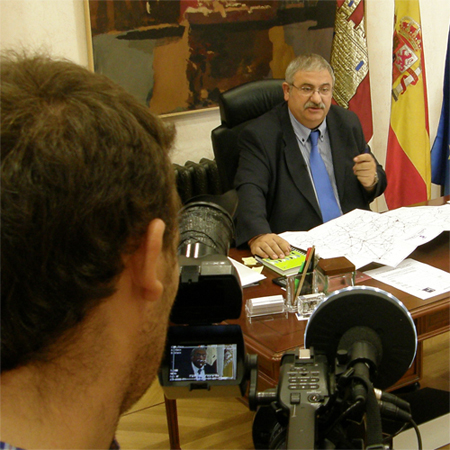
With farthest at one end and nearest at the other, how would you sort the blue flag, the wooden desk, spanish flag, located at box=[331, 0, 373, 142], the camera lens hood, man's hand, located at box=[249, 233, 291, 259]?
the blue flag < spanish flag, located at box=[331, 0, 373, 142] < man's hand, located at box=[249, 233, 291, 259] < the wooden desk < the camera lens hood

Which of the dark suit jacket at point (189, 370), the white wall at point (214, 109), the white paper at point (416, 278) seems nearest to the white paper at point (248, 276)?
the white paper at point (416, 278)

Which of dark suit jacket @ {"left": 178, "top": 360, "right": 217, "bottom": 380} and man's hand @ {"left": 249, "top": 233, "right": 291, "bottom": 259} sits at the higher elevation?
dark suit jacket @ {"left": 178, "top": 360, "right": 217, "bottom": 380}

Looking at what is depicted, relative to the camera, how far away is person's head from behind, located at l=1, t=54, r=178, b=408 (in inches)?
21.7

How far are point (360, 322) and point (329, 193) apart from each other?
2040 mm

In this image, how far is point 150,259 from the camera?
2.06 ft

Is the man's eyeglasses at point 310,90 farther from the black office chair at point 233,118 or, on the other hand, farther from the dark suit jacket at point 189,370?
the dark suit jacket at point 189,370

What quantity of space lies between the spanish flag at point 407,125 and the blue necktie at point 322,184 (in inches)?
46.6

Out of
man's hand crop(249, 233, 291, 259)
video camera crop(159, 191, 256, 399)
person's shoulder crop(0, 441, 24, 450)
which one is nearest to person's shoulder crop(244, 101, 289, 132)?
man's hand crop(249, 233, 291, 259)

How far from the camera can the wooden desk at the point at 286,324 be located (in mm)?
1463

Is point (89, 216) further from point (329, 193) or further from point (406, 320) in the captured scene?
point (329, 193)

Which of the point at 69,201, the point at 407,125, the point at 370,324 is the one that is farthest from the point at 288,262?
the point at 407,125

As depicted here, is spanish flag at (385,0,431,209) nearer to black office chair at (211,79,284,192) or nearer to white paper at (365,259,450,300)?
black office chair at (211,79,284,192)

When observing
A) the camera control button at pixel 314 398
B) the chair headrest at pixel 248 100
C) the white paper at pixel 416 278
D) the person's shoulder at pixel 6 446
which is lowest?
the white paper at pixel 416 278

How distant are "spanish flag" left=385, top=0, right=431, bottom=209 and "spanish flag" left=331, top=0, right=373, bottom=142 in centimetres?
29
